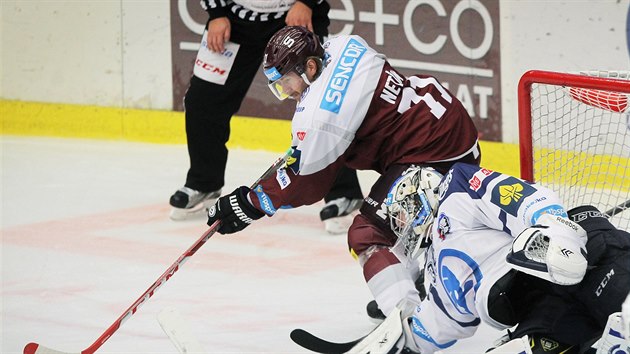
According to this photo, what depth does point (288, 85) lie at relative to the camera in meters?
3.12

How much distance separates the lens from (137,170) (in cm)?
535

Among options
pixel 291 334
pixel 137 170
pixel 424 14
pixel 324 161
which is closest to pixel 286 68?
pixel 324 161

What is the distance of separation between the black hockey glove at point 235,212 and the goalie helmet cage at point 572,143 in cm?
68

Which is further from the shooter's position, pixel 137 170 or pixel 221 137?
pixel 137 170

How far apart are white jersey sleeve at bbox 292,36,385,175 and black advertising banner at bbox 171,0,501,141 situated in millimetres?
1865

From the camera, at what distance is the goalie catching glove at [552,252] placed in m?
2.20

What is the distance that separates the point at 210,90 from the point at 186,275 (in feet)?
2.88

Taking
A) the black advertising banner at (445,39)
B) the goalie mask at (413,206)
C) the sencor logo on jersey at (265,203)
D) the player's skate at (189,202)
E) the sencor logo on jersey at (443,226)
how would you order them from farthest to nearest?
the black advertising banner at (445,39) → the player's skate at (189,202) → the sencor logo on jersey at (265,203) → the goalie mask at (413,206) → the sencor logo on jersey at (443,226)

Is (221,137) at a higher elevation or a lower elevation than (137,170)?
higher

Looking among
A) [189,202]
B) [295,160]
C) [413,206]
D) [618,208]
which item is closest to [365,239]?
[413,206]

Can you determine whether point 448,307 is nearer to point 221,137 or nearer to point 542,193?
point 542,193

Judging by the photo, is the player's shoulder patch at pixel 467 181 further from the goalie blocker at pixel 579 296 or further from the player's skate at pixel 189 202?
the player's skate at pixel 189 202

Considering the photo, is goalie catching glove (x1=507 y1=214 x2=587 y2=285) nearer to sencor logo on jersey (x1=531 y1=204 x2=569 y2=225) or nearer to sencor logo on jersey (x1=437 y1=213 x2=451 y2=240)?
sencor logo on jersey (x1=531 y1=204 x2=569 y2=225)

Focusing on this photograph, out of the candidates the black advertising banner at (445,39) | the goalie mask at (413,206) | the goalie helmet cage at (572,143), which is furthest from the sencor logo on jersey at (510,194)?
the black advertising banner at (445,39)
